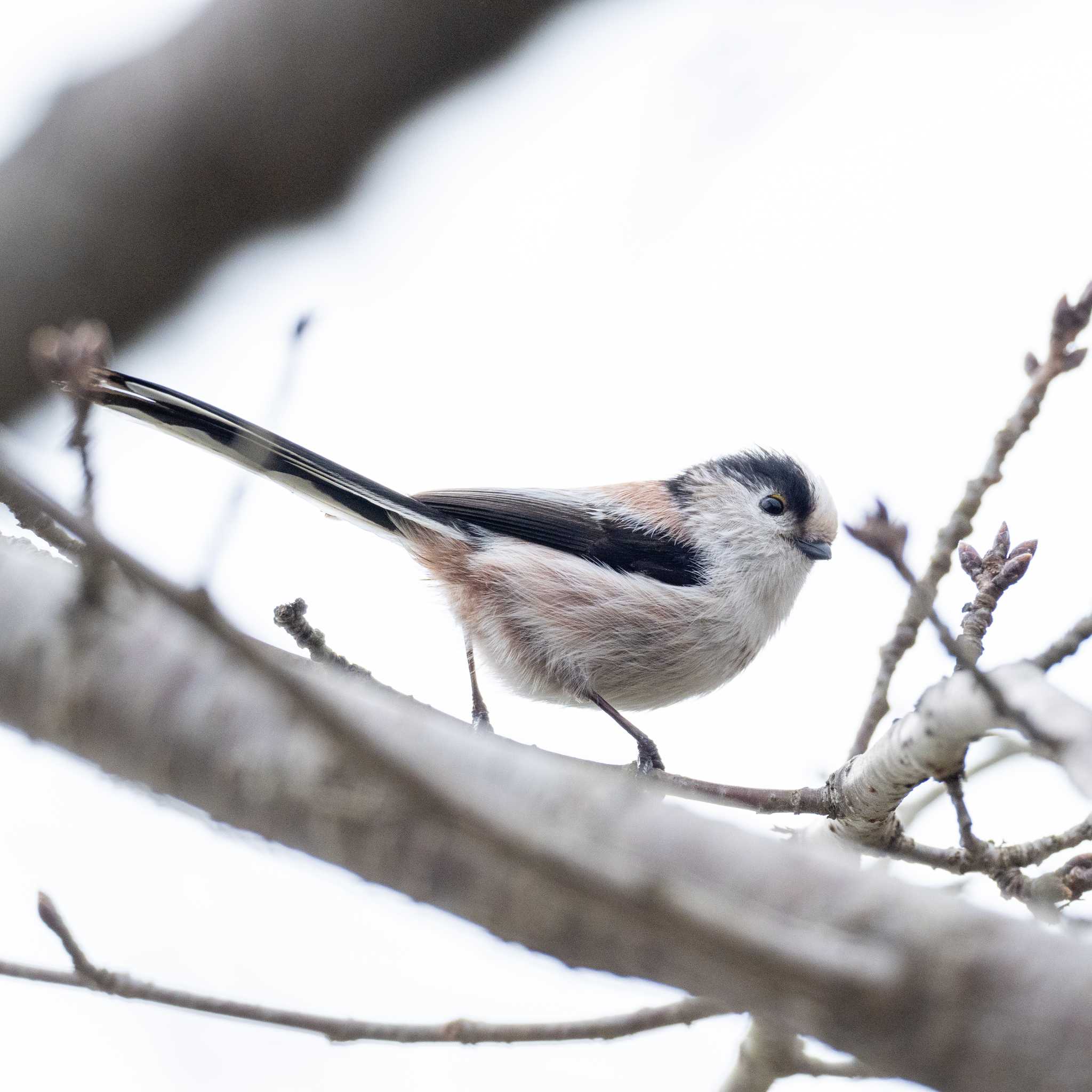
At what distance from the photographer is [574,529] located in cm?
356

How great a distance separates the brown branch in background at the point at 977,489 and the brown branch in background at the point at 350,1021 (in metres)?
0.84

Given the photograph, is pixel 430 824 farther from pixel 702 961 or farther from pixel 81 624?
pixel 81 624

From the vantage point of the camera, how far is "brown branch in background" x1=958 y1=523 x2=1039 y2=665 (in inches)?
78.7

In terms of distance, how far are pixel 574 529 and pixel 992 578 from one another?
1665 mm

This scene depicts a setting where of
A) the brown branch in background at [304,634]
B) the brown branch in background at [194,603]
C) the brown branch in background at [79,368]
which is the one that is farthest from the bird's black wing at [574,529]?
the brown branch in background at [194,603]

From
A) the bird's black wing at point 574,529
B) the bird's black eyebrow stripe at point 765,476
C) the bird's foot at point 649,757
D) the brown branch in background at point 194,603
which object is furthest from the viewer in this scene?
the bird's black eyebrow stripe at point 765,476

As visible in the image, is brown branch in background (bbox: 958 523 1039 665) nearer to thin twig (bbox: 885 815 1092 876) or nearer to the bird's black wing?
thin twig (bbox: 885 815 1092 876)

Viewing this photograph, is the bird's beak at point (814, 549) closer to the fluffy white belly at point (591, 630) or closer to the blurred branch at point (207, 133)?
the fluffy white belly at point (591, 630)

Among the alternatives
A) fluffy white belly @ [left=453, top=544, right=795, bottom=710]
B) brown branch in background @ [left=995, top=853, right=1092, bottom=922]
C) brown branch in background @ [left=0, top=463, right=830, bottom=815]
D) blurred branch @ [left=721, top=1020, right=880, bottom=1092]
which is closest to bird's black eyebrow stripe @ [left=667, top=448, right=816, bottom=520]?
fluffy white belly @ [left=453, top=544, right=795, bottom=710]

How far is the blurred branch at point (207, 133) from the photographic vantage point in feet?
8.98

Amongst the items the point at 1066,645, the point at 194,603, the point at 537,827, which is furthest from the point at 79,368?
the point at 1066,645

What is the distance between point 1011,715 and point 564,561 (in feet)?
7.20

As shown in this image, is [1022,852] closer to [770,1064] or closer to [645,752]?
[770,1064]

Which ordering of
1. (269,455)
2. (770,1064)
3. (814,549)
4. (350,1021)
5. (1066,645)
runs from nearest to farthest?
(1066,645)
(350,1021)
(770,1064)
(269,455)
(814,549)
